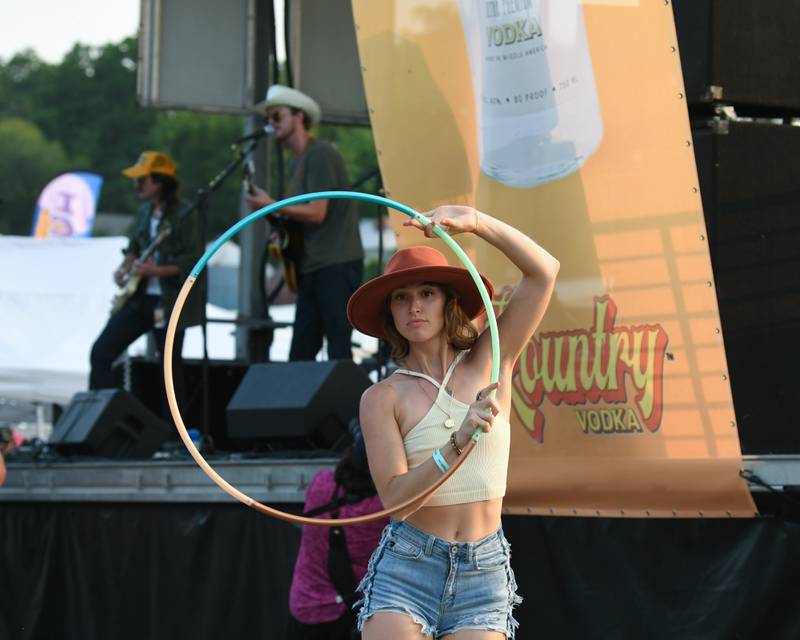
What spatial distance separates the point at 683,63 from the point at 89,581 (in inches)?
182

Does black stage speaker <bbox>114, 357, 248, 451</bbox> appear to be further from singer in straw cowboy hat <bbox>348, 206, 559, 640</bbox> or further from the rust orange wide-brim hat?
singer in straw cowboy hat <bbox>348, 206, 559, 640</bbox>

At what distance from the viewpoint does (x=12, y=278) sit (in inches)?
747

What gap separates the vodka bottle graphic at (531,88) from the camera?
5.46 m

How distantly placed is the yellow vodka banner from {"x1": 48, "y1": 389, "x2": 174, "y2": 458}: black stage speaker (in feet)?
10.8

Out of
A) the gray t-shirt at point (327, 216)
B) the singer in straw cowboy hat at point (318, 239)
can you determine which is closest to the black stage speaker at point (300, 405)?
the singer in straw cowboy hat at point (318, 239)

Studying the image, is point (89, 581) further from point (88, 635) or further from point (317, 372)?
point (317, 372)

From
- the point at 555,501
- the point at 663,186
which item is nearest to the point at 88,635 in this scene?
the point at 555,501

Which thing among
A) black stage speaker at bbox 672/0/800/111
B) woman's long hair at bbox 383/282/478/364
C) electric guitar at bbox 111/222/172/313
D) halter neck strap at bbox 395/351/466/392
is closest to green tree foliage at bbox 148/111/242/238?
electric guitar at bbox 111/222/172/313

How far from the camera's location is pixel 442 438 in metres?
4.06

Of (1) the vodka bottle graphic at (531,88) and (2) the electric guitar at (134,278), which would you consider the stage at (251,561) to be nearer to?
(1) the vodka bottle graphic at (531,88)

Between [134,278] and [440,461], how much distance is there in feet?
19.9

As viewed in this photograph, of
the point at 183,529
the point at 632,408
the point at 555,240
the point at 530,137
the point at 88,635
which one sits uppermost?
the point at 530,137

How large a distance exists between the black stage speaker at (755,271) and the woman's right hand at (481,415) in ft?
6.17

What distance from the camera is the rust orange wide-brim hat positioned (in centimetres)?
414
